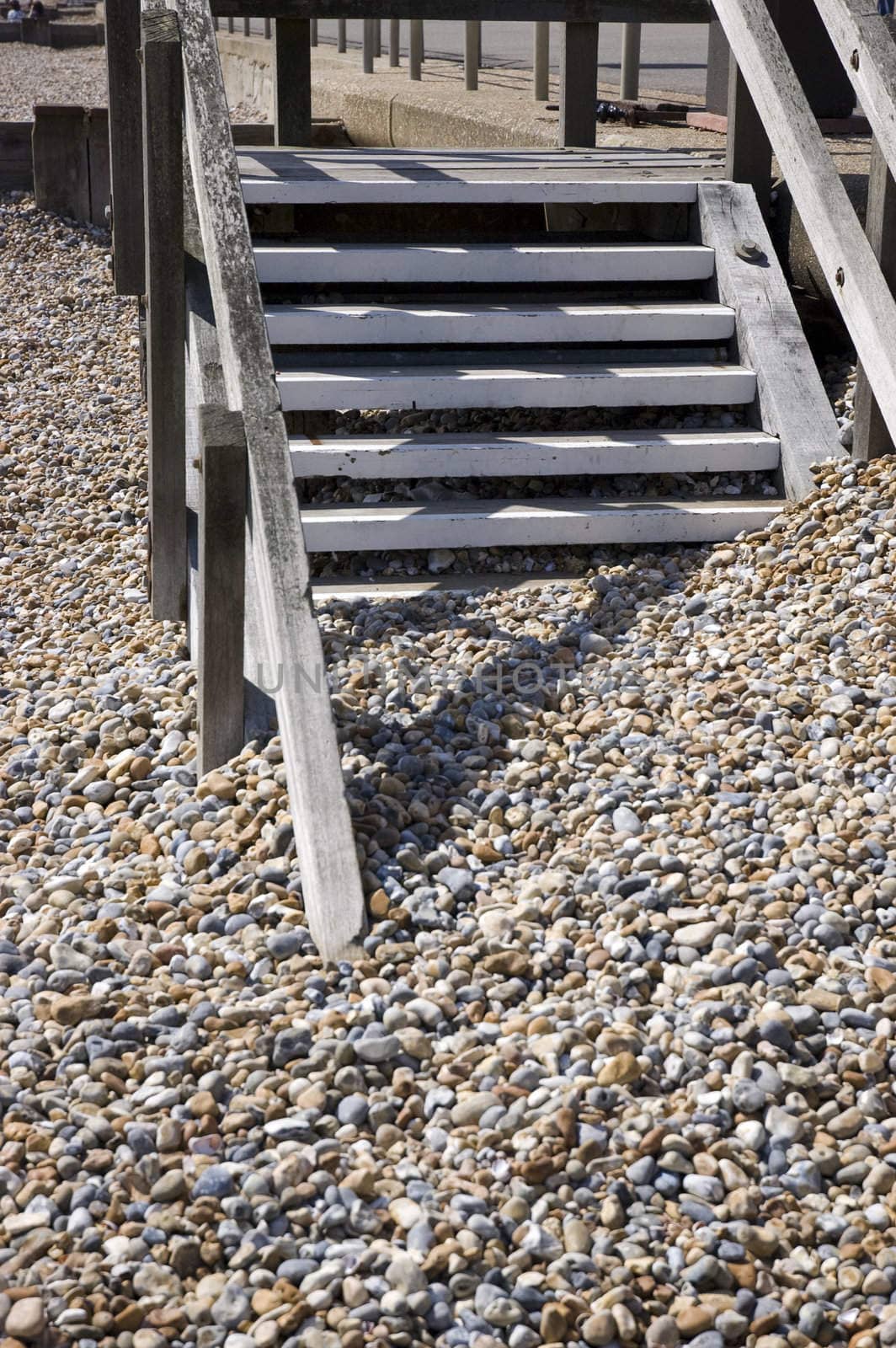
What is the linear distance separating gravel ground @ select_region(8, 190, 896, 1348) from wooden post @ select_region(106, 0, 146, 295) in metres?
1.44

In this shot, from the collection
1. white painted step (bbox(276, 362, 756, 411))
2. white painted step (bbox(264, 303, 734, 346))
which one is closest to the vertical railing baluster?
white painted step (bbox(264, 303, 734, 346))

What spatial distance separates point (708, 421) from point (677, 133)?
271cm

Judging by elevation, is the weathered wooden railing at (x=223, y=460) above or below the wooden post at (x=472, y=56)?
below

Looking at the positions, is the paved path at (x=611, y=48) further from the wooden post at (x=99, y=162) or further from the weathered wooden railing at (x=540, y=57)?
the wooden post at (x=99, y=162)

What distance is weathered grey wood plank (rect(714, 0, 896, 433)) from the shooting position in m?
4.18

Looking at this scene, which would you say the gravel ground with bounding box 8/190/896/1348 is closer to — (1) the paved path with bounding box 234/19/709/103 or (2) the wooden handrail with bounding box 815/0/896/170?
(2) the wooden handrail with bounding box 815/0/896/170

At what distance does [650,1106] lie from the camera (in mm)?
2457

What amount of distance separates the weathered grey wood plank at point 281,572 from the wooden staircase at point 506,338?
943 millimetres

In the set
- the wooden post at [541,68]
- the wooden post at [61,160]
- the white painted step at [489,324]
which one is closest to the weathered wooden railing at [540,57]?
the wooden post at [541,68]

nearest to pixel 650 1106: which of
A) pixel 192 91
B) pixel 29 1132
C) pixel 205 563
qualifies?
pixel 29 1132

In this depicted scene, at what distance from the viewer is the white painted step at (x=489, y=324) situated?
16.0ft

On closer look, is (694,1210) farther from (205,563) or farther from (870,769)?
(205,563)

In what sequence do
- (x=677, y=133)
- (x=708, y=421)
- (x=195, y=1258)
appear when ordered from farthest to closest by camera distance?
(x=677, y=133) → (x=708, y=421) → (x=195, y=1258)

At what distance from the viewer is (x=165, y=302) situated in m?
4.24
